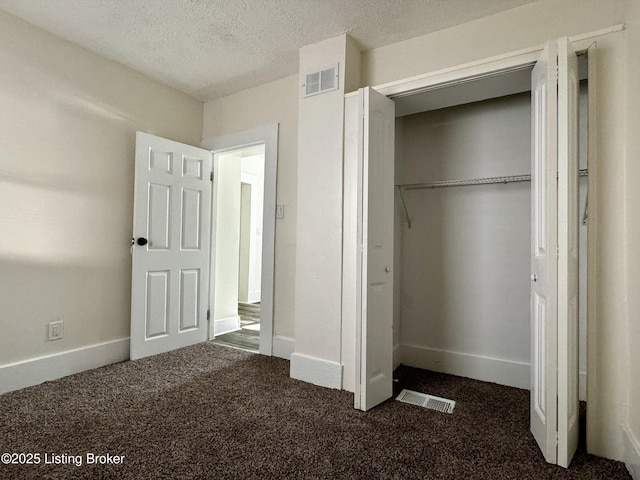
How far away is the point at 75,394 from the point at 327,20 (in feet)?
9.56

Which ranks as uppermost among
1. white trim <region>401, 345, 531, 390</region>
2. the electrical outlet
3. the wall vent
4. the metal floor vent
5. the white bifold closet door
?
the wall vent

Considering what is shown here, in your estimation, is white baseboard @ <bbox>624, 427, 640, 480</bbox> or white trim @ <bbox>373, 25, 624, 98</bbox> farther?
white trim @ <bbox>373, 25, 624, 98</bbox>

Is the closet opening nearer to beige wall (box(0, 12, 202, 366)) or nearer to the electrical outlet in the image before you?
beige wall (box(0, 12, 202, 366))

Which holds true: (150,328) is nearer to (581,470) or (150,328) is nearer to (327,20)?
(327,20)

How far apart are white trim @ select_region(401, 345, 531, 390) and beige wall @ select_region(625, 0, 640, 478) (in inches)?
36.1

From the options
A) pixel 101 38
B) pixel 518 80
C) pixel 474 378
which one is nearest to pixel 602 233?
pixel 518 80

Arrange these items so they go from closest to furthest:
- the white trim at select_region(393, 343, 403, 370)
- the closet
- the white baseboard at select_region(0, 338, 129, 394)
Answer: the white baseboard at select_region(0, 338, 129, 394)
the closet
the white trim at select_region(393, 343, 403, 370)

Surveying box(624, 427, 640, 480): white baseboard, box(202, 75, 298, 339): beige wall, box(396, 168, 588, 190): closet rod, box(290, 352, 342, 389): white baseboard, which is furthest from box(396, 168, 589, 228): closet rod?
box(624, 427, 640, 480): white baseboard

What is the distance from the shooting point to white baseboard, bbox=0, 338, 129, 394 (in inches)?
92.1

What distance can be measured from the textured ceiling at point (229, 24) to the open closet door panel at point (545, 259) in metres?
0.84

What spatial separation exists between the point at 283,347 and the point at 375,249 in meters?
1.41

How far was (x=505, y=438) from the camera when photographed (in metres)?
1.83

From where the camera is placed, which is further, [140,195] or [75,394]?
[140,195]

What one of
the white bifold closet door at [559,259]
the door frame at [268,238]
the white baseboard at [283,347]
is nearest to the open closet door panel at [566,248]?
the white bifold closet door at [559,259]
